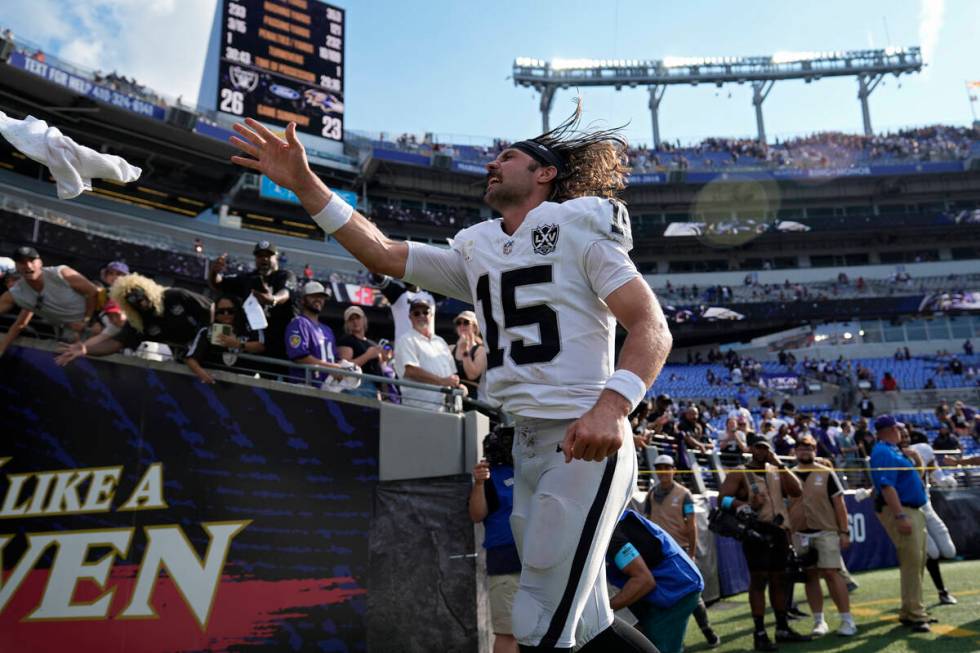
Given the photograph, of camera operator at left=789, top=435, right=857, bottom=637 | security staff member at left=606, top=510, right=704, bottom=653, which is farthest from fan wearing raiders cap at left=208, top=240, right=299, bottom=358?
camera operator at left=789, top=435, right=857, bottom=637

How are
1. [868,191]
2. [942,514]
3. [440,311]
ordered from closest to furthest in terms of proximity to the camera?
[942,514]
[440,311]
[868,191]

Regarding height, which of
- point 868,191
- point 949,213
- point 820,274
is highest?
point 868,191

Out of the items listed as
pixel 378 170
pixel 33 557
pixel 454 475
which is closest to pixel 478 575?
pixel 454 475

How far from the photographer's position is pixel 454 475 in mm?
6098

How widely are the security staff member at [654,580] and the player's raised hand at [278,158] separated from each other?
8.57 feet

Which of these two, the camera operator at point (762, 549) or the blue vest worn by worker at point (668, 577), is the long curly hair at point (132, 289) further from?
the camera operator at point (762, 549)

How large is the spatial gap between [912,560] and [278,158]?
6626 mm

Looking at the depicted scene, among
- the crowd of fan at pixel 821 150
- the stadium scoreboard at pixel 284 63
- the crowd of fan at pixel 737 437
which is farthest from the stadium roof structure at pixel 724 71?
the crowd of fan at pixel 737 437

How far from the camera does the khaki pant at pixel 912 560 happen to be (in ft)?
20.4

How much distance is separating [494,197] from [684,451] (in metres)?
8.11

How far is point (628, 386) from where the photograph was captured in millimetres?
1898

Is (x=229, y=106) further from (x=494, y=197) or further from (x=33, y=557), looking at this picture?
(x=494, y=197)

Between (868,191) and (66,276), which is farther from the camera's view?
(868,191)

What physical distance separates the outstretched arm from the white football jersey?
17.9 inches
